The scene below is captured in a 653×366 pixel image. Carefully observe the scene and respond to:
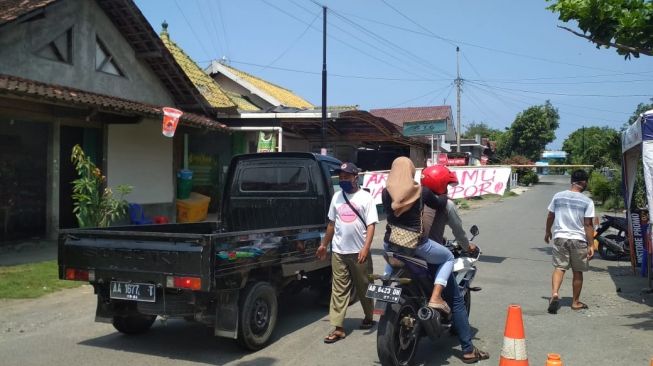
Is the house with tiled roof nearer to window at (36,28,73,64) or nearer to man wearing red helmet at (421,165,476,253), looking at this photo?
window at (36,28,73,64)

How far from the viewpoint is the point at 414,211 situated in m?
4.91

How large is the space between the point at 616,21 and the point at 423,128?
55.2 ft

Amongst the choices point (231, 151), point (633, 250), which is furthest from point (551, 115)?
point (633, 250)

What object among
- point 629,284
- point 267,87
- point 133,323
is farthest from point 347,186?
point 267,87

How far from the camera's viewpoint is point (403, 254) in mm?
4992

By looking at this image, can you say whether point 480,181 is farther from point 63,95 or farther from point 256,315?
point 63,95

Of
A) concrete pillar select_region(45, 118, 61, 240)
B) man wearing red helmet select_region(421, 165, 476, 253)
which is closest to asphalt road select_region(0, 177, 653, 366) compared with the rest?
man wearing red helmet select_region(421, 165, 476, 253)

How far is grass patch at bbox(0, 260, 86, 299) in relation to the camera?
7.84 metres

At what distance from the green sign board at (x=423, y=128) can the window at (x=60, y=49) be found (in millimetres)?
A: 14424

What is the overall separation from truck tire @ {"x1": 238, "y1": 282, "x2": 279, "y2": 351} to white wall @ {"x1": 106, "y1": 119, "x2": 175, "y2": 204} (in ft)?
30.3

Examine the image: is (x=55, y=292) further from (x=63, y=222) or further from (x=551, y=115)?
(x=551, y=115)

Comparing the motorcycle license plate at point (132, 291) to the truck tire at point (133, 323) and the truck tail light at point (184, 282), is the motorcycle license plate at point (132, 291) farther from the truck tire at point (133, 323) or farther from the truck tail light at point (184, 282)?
the truck tire at point (133, 323)

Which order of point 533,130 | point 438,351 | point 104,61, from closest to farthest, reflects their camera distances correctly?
point 438,351
point 104,61
point 533,130

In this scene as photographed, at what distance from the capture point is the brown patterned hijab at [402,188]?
192 inches
